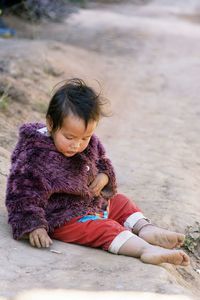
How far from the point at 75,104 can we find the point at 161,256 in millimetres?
827

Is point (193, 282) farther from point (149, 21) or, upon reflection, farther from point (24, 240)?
point (149, 21)

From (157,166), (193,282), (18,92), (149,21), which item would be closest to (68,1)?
(149,21)

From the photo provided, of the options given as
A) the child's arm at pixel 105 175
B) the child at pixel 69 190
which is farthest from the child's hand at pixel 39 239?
the child's arm at pixel 105 175

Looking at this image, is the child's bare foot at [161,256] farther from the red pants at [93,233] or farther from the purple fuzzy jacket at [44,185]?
the purple fuzzy jacket at [44,185]

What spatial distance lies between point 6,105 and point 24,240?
308 centimetres

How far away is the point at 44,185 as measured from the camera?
3.09m

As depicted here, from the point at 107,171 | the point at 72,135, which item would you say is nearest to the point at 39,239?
the point at 72,135

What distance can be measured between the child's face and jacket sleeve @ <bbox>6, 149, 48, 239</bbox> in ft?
0.52

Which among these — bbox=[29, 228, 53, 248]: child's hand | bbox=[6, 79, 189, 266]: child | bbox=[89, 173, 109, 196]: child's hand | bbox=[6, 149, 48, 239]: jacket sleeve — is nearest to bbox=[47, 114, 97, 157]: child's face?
bbox=[6, 79, 189, 266]: child

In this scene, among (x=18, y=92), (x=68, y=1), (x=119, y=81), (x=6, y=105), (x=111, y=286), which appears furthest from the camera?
(x=68, y=1)

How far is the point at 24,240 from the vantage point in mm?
3086

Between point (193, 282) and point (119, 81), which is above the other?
point (193, 282)

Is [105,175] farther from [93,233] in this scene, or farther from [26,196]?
[26,196]

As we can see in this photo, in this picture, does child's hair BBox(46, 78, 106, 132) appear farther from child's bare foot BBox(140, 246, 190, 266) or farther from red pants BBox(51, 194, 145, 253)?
child's bare foot BBox(140, 246, 190, 266)
